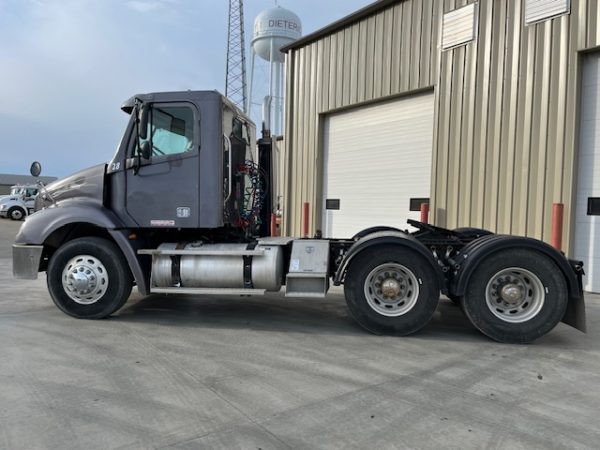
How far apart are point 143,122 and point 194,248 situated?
1.66m

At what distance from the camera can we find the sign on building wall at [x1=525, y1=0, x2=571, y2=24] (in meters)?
7.80

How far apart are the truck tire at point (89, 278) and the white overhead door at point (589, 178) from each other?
7385mm

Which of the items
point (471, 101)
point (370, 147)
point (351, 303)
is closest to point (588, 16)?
point (471, 101)

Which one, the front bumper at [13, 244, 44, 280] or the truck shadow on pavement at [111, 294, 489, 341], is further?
the front bumper at [13, 244, 44, 280]

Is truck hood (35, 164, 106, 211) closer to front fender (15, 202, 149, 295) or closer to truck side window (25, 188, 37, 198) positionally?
front fender (15, 202, 149, 295)

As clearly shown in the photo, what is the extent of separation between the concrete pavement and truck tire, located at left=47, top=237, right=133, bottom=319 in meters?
0.19

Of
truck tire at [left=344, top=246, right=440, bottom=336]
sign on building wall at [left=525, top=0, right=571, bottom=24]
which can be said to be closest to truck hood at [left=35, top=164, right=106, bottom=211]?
truck tire at [left=344, top=246, right=440, bottom=336]

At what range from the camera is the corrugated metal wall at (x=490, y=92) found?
25.7 feet

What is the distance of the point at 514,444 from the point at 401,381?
3.64 feet

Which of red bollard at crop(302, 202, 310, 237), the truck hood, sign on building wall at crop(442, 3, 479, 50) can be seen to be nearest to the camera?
the truck hood

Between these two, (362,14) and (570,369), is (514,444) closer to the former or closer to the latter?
(570,369)

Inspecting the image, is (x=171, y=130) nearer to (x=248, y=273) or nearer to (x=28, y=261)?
(x=248, y=273)

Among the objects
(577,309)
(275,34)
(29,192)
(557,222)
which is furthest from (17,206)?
(577,309)

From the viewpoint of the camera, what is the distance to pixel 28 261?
5758 mm
